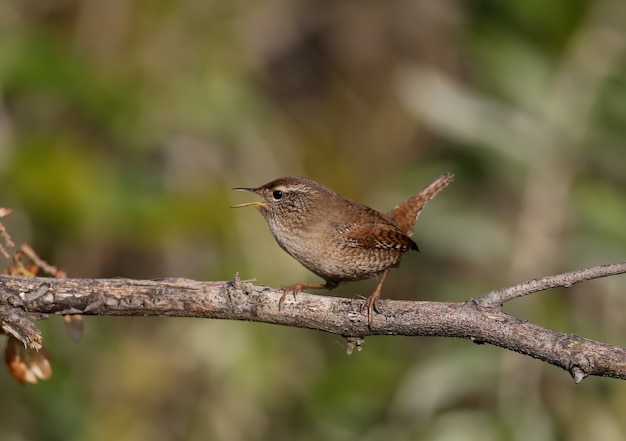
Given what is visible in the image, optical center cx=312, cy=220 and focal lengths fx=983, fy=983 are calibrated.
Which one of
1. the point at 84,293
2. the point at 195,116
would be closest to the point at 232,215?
the point at 195,116

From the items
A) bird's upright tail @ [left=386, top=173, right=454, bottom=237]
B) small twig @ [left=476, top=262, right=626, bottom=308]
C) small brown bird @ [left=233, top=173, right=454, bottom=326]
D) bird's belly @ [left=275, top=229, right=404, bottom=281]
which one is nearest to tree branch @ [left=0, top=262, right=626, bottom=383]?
small twig @ [left=476, top=262, right=626, bottom=308]

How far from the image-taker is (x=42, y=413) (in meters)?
4.87

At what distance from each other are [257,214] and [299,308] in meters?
2.40

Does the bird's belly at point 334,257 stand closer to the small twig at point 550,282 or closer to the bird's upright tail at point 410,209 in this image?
the bird's upright tail at point 410,209

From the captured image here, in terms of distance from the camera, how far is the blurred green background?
4660 millimetres

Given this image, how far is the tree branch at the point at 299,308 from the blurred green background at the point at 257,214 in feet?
5.32

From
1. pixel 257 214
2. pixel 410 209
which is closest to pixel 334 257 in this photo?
pixel 410 209

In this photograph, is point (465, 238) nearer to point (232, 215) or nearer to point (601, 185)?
point (601, 185)

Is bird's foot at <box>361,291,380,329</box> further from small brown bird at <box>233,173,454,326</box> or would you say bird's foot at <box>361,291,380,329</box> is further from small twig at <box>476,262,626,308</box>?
small brown bird at <box>233,173,454,326</box>

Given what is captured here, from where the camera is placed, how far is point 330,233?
3840 millimetres

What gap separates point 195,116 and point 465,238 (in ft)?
5.76

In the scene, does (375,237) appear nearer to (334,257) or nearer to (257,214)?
(334,257)

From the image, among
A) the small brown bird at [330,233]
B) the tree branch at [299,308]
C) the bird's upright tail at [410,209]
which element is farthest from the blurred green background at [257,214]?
the tree branch at [299,308]

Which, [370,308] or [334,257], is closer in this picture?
[370,308]
